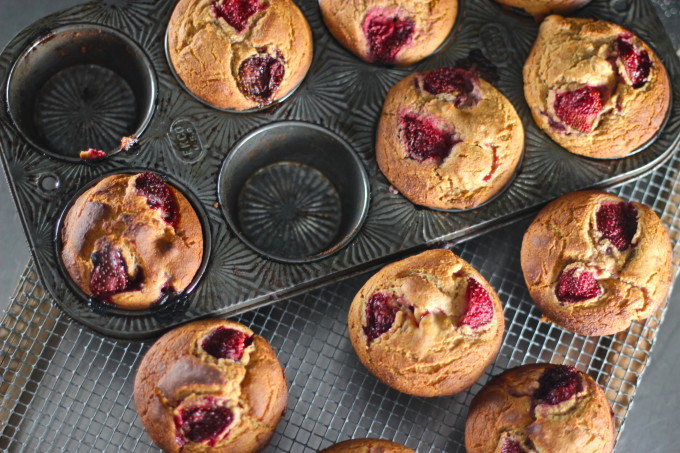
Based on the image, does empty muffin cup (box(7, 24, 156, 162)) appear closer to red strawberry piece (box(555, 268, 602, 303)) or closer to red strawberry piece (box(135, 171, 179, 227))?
red strawberry piece (box(135, 171, 179, 227))

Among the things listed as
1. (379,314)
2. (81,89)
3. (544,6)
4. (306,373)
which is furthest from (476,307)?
(81,89)

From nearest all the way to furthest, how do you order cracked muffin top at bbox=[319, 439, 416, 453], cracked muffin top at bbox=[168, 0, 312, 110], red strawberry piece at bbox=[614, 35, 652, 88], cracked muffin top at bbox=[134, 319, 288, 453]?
cracked muffin top at bbox=[134, 319, 288, 453], cracked muffin top at bbox=[319, 439, 416, 453], cracked muffin top at bbox=[168, 0, 312, 110], red strawberry piece at bbox=[614, 35, 652, 88]

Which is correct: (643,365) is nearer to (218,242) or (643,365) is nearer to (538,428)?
(538,428)

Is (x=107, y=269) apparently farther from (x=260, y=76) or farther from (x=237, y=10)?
(x=237, y=10)

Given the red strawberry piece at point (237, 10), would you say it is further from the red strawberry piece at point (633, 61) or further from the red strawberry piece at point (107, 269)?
the red strawberry piece at point (633, 61)

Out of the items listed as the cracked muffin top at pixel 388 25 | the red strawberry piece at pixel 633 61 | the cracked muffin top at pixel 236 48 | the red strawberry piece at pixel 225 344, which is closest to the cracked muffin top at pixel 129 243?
the red strawberry piece at pixel 225 344

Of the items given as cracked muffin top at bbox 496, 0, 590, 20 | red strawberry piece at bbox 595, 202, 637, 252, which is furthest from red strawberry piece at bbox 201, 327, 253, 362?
cracked muffin top at bbox 496, 0, 590, 20

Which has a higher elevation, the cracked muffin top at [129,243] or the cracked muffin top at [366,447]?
the cracked muffin top at [129,243]
